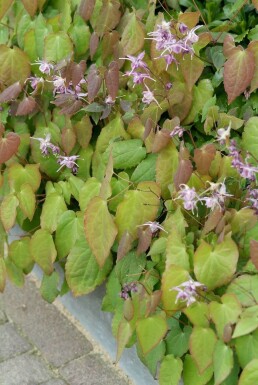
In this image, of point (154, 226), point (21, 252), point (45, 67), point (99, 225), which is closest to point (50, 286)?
point (21, 252)

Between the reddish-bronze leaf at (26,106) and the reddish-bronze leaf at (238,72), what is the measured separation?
2.33ft

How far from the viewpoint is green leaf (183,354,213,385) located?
2.07 m

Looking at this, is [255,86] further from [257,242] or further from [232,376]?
[232,376]

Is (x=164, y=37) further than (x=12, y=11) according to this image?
No

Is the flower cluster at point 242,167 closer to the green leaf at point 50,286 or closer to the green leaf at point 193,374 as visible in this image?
the green leaf at point 193,374

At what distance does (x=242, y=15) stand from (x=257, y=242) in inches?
34.4

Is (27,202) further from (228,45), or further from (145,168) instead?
(228,45)

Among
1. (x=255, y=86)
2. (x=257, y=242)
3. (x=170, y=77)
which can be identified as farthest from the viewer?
(x=170, y=77)

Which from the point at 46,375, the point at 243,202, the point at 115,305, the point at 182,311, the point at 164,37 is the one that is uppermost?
the point at 164,37

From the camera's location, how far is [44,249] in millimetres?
2533

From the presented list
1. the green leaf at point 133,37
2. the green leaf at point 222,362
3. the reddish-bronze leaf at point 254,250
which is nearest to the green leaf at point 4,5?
the green leaf at point 133,37

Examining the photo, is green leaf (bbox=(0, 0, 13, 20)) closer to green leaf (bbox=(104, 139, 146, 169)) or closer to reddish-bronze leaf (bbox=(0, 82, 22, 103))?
reddish-bronze leaf (bbox=(0, 82, 22, 103))

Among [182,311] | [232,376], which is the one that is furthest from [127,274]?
[232,376]

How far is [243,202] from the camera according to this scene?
6.93ft
